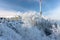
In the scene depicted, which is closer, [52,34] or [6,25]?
[6,25]

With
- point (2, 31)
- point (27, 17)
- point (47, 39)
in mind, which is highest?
point (27, 17)

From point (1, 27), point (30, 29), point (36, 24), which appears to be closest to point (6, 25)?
point (1, 27)

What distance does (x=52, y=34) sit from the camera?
4891mm

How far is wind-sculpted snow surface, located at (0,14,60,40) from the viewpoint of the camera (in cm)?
398

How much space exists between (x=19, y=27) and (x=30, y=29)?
339 mm

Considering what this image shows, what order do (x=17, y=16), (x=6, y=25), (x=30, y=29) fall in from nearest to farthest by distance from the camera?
(x=6, y=25), (x=30, y=29), (x=17, y=16)

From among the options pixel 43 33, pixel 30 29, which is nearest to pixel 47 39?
pixel 43 33

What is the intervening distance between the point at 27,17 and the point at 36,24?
365mm

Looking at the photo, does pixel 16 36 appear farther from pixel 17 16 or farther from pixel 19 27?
pixel 17 16

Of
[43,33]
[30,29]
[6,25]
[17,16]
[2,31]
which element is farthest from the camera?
[17,16]

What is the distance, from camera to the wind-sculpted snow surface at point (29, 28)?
157 inches

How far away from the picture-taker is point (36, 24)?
16.1ft

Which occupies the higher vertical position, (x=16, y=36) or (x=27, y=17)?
(x=27, y=17)

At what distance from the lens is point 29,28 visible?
14.6ft
